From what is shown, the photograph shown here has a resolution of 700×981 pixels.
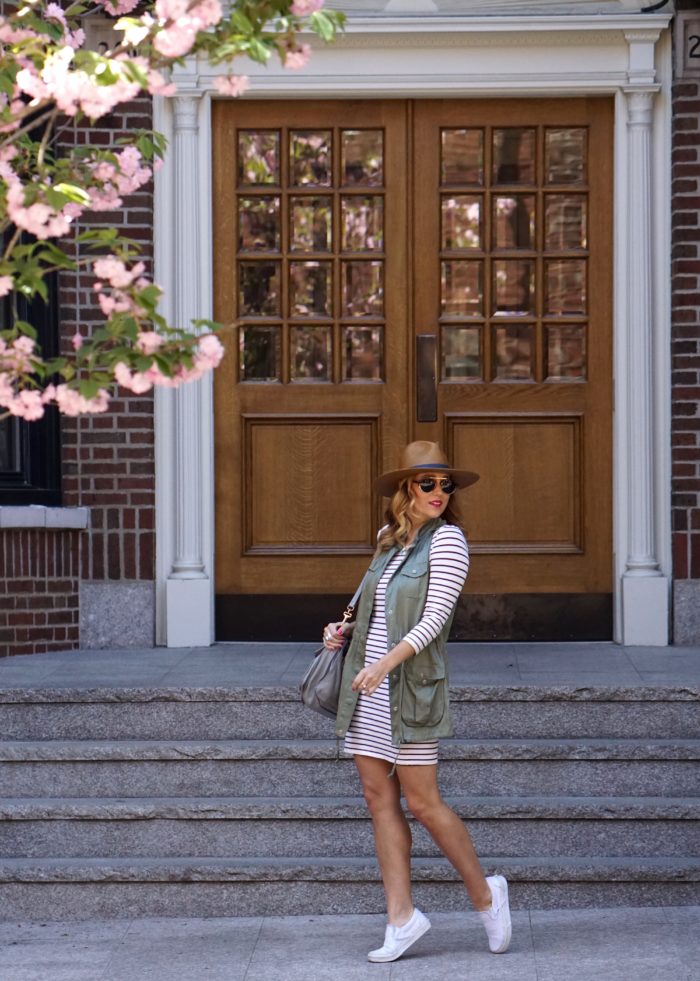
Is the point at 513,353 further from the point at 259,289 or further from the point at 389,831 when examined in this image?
the point at 389,831

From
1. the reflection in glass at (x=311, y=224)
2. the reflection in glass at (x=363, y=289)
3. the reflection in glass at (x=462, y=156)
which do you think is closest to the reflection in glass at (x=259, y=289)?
the reflection in glass at (x=311, y=224)

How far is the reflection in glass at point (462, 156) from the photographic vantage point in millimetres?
8094

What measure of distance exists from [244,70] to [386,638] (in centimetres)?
384

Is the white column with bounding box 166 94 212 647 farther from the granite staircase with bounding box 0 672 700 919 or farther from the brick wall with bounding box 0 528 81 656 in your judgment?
the granite staircase with bounding box 0 672 700 919

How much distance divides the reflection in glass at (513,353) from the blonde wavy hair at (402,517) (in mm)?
2866

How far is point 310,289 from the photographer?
8172 millimetres

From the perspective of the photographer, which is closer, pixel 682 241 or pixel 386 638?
pixel 386 638

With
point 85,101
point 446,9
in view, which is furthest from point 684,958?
point 446,9

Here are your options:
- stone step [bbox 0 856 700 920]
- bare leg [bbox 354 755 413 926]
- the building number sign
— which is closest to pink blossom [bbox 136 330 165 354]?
bare leg [bbox 354 755 413 926]

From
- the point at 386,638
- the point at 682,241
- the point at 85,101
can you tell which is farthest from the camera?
the point at 682,241

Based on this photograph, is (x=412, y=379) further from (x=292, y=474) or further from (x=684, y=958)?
(x=684, y=958)

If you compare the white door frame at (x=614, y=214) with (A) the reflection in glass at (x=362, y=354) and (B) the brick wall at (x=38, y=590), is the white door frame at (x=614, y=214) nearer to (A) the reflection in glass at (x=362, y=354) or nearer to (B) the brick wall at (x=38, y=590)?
(B) the brick wall at (x=38, y=590)

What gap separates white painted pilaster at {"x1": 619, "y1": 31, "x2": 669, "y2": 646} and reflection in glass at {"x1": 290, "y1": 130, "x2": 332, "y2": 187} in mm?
1531

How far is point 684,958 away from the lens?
5.25 m
